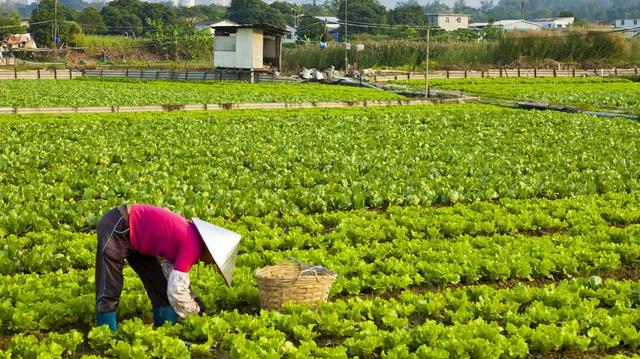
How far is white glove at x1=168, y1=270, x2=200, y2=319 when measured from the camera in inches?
297

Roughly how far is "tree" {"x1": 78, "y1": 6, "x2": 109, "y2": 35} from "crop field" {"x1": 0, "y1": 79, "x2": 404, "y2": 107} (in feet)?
266

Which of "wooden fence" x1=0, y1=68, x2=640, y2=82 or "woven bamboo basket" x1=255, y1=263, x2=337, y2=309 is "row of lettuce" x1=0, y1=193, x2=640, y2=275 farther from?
"wooden fence" x1=0, y1=68, x2=640, y2=82

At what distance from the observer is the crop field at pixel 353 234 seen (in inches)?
313

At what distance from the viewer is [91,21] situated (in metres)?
130

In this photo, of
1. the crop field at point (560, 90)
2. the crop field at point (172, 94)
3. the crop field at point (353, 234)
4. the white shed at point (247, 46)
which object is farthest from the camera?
the white shed at point (247, 46)

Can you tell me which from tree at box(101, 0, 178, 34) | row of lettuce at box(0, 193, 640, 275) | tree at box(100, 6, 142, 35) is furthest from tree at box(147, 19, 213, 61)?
row of lettuce at box(0, 193, 640, 275)

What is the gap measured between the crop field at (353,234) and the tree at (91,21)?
351 ft

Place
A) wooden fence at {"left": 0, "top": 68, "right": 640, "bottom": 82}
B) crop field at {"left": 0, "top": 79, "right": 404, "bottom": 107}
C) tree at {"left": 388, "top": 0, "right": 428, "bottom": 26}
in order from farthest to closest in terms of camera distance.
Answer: tree at {"left": 388, "top": 0, "right": 428, "bottom": 26} < wooden fence at {"left": 0, "top": 68, "right": 640, "bottom": 82} < crop field at {"left": 0, "top": 79, "right": 404, "bottom": 107}

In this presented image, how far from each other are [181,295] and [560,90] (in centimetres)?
4445

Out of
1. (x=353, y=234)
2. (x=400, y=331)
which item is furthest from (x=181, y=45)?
(x=400, y=331)

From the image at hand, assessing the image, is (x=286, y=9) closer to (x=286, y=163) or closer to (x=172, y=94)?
(x=172, y=94)

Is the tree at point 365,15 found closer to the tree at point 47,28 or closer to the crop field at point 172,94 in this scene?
the tree at point 47,28

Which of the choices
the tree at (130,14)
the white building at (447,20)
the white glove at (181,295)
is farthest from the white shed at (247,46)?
the white building at (447,20)

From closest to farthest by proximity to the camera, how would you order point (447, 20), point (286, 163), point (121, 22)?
point (286, 163)
point (121, 22)
point (447, 20)
